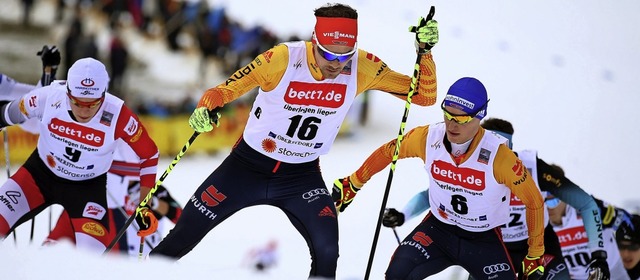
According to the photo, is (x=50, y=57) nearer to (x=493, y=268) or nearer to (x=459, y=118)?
(x=459, y=118)

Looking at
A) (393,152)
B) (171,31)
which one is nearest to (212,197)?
(393,152)

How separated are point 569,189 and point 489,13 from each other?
60.5 feet

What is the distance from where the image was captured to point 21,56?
56.4 feet

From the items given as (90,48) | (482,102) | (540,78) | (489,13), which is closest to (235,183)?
(482,102)

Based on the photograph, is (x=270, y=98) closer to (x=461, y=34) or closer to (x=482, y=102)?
(x=482, y=102)

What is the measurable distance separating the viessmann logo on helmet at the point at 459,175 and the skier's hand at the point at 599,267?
112 centimetres

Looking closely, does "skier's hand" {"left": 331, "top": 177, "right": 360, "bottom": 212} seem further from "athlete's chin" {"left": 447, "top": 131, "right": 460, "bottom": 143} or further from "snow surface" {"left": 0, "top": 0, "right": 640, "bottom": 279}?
"snow surface" {"left": 0, "top": 0, "right": 640, "bottom": 279}

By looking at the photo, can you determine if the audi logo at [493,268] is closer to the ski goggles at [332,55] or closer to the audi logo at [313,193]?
the audi logo at [313,193]

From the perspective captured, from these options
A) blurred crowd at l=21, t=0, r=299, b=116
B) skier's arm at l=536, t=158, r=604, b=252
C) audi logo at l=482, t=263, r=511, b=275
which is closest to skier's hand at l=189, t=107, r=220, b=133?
audi logo at l=482, t=263, r=511, b=275

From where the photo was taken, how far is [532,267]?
6391 mm

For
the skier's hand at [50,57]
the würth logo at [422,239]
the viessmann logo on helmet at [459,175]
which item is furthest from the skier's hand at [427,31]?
the skier's hand at [50,57]

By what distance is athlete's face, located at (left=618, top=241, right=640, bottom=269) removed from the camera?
8092 mm

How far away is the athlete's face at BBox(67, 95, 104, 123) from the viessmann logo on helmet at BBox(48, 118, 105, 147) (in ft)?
0.24

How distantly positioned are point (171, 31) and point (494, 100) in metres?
6.67
